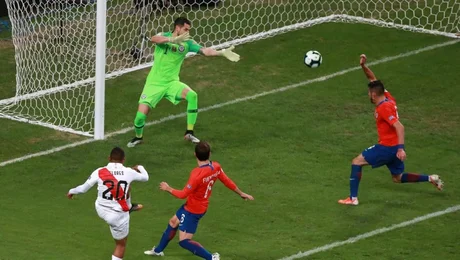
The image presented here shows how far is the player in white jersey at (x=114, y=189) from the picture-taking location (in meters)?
12.6

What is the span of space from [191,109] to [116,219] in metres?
5.07

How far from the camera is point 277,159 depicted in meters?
17.1

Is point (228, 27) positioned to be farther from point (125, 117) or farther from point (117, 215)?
point (117, 215)

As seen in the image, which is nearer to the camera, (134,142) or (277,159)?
(277,159)

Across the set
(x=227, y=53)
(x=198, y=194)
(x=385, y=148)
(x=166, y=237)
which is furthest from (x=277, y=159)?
(x=198, y=194)

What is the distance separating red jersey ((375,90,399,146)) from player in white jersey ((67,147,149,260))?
3685 mm

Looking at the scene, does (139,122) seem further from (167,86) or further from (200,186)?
(200,186)

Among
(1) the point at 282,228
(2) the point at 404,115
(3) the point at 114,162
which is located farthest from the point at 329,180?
(3) the point at 114,162

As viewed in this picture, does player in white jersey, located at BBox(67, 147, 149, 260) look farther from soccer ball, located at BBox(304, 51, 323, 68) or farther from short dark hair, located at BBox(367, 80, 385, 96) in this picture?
soccer ball, located at BBox(304, 51, 323, 68)

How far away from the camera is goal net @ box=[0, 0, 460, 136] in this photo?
63.3 ft

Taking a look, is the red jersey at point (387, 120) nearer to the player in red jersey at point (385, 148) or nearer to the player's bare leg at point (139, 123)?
the player in red jersey at point (385, 148)

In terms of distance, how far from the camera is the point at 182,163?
1703cm

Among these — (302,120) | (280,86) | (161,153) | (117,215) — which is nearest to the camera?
(117,215)

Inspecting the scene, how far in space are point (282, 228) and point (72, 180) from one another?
3.45 m
